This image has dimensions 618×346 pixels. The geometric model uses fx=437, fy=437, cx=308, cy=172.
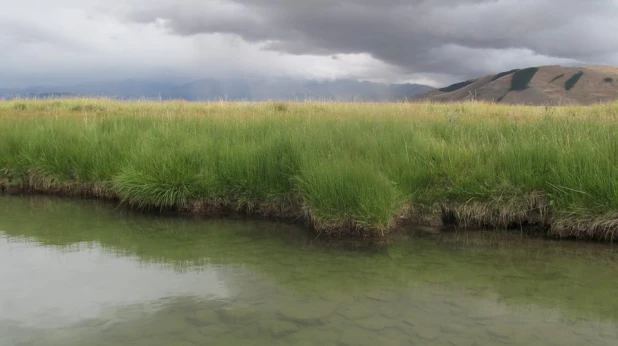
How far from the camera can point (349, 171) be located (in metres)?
6.85

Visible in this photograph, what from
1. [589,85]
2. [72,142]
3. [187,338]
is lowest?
[187,338]

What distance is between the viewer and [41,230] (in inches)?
279

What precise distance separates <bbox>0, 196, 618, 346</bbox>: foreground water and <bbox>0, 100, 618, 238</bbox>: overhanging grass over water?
1.81ft

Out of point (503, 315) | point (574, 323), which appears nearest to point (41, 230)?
point (503, 315)

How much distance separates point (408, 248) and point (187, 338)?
3.44 meters

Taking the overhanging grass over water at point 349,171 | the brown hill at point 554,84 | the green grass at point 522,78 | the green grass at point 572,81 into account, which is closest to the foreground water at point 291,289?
the overhanging grass over water at point 349,171

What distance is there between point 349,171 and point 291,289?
2.60 metres

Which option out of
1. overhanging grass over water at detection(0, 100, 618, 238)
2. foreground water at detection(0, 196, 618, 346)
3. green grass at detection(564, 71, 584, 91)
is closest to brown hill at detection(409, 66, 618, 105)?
green grass at detection(564, 71, 584, 91)

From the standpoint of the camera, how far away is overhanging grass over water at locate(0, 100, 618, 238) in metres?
6.57

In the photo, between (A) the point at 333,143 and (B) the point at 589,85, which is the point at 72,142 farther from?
(B) the point at 589,85

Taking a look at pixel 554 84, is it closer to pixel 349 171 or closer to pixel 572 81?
pixel 572 81

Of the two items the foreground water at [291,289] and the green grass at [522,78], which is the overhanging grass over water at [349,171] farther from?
the green grass at [522,78]

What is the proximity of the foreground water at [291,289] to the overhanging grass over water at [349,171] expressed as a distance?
1.81ft

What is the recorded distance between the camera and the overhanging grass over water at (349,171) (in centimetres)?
657
